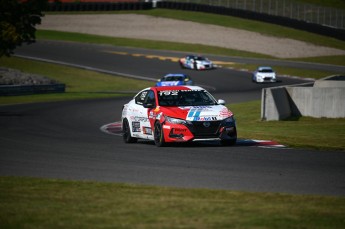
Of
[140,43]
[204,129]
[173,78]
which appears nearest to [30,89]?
[173,78]

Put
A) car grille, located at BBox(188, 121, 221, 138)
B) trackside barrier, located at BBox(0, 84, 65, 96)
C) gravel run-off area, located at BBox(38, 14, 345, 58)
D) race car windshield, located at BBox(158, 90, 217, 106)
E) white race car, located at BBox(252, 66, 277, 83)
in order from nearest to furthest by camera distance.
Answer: car grille, located at BBox(188, 121, 221, 138), race car windshield, located at BBox(158, 90, 217, 106), trackside barrier, located at BBox(0, 84, 65, 96), white race car, located at BBox(252, 66, 277, 83), gravel run-off area, located at BBox(38, 14, 345, 58)

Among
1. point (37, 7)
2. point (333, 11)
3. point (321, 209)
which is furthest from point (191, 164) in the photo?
point (333, 11)

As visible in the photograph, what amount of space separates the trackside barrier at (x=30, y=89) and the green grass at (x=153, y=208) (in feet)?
104

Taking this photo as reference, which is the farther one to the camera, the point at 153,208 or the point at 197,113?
the point at 197,113

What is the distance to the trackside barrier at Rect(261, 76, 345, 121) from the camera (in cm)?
2667

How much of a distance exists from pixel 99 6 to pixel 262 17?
18.9 meters

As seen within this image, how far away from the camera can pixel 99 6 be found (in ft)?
288

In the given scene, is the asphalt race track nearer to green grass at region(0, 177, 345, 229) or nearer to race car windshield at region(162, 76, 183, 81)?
green grass at region(0, 177, 345, 229)

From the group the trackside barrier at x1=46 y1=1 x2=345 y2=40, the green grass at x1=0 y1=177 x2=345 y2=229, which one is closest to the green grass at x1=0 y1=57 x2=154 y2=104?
the trackside barrier at x1=46 y1=1 x2=345 y2=40

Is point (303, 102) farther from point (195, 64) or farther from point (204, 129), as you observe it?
point (195, 64)

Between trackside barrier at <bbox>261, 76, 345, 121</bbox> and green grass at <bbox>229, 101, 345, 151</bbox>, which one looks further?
trackside barrier at <bbox>261, 76, 345, 121</bbox>

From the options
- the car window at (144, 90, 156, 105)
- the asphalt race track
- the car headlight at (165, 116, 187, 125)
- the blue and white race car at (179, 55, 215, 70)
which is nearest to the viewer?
the asphalt race track

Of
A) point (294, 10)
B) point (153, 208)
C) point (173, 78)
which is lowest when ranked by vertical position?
point (173, 78)

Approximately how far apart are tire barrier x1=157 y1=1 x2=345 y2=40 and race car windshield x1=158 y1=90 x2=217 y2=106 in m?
51.1
